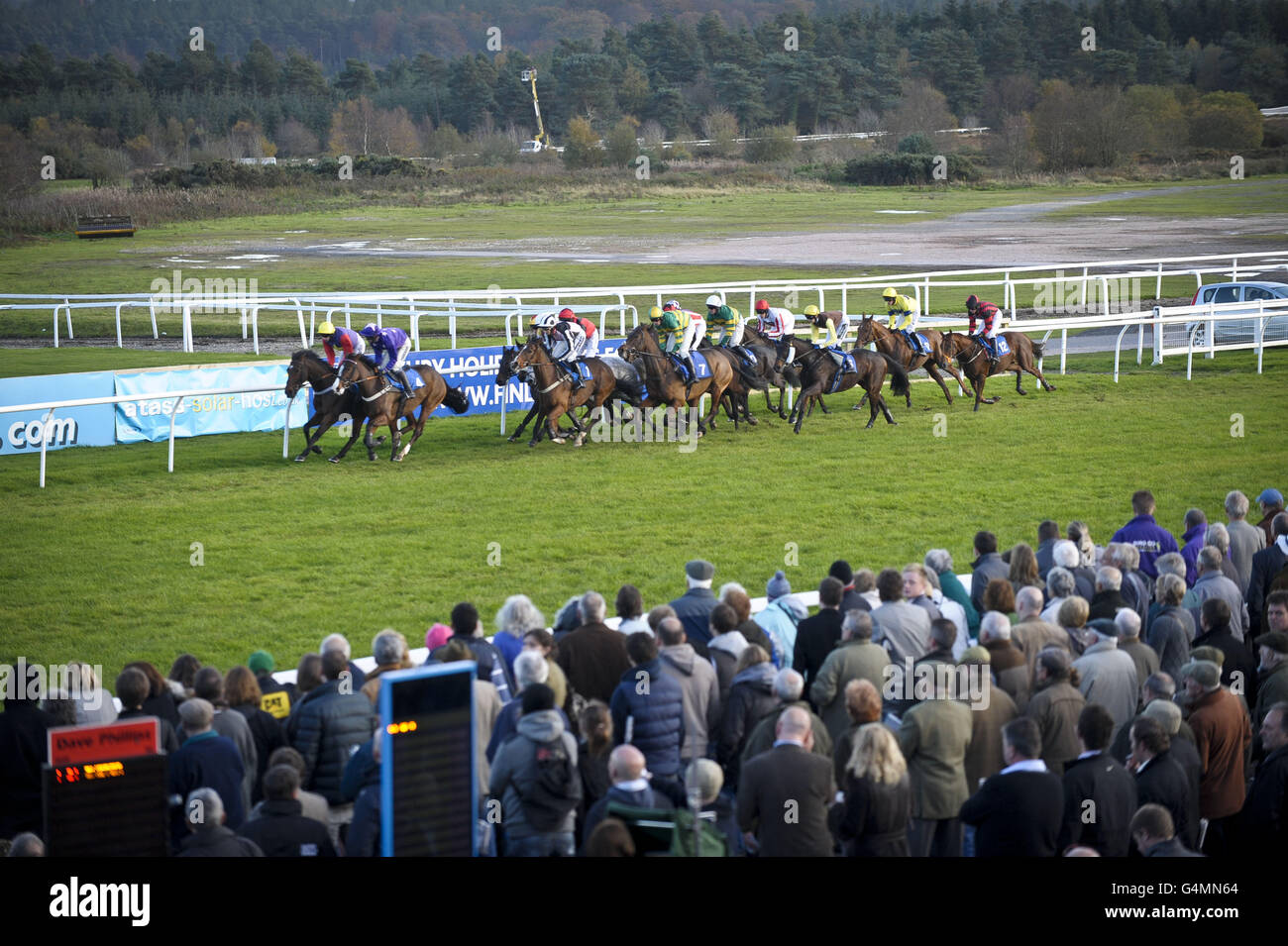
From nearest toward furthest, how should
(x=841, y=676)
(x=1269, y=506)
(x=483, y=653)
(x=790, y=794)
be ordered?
(x=790, y=794) < (x=841, y=676) < (x=483, y=653) < (x=1269, y=506)

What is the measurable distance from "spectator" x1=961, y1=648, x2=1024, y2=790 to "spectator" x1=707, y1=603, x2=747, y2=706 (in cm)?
102

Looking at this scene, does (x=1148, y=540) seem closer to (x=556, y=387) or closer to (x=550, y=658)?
(x=550, y=658)

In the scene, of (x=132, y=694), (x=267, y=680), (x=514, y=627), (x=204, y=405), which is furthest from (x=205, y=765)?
(x=204, y=405)

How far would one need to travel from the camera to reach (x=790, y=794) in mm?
4617

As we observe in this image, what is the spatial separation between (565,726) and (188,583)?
5.35 meters

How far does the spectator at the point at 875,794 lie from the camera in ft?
15.3

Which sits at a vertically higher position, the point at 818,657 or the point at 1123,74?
the point at 1123,74

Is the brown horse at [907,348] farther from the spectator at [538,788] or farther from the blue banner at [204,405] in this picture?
the spectator at [538,788]

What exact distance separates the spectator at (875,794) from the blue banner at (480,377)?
10936 millimetres

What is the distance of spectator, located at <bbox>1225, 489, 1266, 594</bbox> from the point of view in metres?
7.97

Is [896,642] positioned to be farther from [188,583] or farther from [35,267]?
[35,267]

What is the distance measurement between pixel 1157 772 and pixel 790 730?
1.47m

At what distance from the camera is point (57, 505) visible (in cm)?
1162
